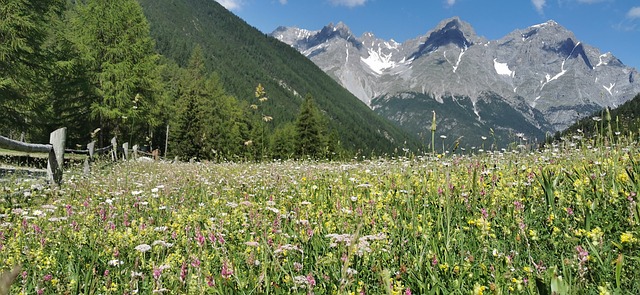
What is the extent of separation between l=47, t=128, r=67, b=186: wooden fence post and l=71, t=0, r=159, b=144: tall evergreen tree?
19753 millimetres

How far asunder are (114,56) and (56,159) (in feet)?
80.1

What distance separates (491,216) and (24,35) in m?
25.8

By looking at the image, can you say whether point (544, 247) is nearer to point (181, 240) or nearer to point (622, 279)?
point (622, 279)

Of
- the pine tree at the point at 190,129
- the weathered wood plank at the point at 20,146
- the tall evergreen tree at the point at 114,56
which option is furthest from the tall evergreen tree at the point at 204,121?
the weathered wood plank at the point at 20,146

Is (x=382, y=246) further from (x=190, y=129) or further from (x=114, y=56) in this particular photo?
(x=190, y=129)

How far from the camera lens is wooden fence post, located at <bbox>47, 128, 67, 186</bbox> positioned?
902cm

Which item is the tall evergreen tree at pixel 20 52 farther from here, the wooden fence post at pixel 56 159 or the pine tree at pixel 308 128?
the pine tree at pixel 308 128

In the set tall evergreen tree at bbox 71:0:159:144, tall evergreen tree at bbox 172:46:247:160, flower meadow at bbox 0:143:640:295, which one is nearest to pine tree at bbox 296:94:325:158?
tall evergreen tree at bbox 172:46:247:160

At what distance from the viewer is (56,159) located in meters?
9.37

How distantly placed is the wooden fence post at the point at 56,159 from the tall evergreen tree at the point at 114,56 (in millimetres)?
19753

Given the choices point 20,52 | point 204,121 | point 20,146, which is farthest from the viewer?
point 204,121

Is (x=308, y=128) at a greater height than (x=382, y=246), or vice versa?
(x=308, y=128)

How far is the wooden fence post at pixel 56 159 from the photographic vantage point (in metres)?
9.02

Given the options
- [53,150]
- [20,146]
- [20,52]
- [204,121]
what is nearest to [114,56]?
[20,52]
